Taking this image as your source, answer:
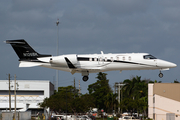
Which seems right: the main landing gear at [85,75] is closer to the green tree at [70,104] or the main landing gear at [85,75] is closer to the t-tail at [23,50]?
the t-tail at [23,50]

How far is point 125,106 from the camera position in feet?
279

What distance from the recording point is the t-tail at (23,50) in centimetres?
4214

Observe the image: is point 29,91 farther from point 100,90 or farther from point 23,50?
point 23,50

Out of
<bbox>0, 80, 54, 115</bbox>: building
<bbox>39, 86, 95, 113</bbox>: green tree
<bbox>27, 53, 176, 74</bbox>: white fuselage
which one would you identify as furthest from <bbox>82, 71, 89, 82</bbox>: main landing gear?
<bbox>0, 80, 54, 115</bbox>: building

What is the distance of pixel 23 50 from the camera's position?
42.5 metres

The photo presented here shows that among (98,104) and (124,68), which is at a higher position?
(124,68)

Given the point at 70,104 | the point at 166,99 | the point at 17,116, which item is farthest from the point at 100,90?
the point at 17,116

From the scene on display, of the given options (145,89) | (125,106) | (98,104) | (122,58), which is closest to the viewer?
(122,58)

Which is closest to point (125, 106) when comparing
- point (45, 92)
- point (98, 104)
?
point (98, 104)

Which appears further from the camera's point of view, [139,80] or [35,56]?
[139,80]

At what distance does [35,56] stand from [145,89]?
59.4 m

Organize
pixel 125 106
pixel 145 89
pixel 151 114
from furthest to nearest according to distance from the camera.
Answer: pixel 145 89 < pixel 125 106 < pixel 151 114

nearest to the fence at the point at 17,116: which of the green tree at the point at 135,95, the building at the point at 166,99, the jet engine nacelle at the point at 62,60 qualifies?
the jet engine nacelle at the point at 62,60

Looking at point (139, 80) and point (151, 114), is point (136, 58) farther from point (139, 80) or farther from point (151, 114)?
point (139, 80)
